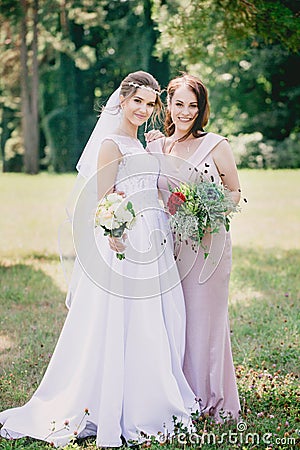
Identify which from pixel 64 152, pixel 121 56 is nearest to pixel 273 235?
pixel 121 56

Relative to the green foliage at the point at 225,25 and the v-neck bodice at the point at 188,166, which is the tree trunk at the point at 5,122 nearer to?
the green foliage at the point at 225,25

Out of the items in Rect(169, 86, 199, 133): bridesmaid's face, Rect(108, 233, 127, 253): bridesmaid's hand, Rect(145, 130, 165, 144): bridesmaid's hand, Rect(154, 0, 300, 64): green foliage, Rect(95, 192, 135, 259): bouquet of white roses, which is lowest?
Rect(108, 233, 127, 253): bridesmaid's hand

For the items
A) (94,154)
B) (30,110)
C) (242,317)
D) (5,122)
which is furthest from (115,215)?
(5,122)

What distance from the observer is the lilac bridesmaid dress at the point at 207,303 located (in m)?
4.00

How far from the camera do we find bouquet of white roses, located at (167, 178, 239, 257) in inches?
142

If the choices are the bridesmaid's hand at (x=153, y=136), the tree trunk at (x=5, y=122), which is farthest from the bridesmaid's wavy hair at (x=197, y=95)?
the tree trunk at (x=5, y=122)

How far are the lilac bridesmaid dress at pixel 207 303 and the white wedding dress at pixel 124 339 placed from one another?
11 centimetres

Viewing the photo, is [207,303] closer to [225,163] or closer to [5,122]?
[225,163]

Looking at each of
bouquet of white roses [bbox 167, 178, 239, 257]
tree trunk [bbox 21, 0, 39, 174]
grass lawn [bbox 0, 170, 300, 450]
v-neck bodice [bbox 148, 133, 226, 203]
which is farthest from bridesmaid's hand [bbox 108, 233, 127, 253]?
tree trunk [bbox 21, 0, 39, 174]

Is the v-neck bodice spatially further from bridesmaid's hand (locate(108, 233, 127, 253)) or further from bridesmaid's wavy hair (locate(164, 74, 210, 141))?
bridesmaid's hand (locate(108, 233, 127, 253))

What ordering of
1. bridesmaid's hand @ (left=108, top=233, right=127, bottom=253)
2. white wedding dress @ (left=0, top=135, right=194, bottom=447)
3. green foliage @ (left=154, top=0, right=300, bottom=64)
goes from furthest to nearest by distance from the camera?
green foliage @ (left=154, top=0, right=300, bottom=64) < white wedding dress @ (left=0, top=135, right=194, bottom=447) < bridesmaid's hand @ (left=108, top=233, right=127, bottom=253)

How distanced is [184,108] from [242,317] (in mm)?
3231

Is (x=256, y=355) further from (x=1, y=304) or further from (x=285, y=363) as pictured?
(x=1, y=304)

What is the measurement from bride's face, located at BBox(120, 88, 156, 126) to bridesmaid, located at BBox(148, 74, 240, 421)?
0.64 ft
